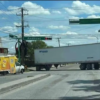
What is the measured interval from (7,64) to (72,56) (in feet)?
58.3

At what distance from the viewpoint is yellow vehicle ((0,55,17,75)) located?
1422 inches

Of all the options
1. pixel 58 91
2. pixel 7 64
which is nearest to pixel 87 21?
pixel 7 64

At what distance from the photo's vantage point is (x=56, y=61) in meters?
53.6

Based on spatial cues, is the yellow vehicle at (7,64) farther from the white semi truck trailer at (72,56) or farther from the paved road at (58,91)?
the paved road at (58,91)

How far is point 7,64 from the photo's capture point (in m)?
36.8

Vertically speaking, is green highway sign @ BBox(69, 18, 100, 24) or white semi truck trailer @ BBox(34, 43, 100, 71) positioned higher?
green highway sign @ BBox(69, 18, 100, 24)

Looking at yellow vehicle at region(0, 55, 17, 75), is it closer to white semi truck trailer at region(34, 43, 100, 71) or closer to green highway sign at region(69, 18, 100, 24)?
green highway sign at region(69, 18, 100, 24)

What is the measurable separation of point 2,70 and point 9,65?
1.34 meters

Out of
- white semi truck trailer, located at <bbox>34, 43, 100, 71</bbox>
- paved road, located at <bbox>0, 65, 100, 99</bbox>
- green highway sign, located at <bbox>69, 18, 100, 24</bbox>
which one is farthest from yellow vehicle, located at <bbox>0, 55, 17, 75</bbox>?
paved road, located at <bbox>0, 65, 100, 99</bbox>

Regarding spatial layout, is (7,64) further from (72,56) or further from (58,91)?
(58,91)

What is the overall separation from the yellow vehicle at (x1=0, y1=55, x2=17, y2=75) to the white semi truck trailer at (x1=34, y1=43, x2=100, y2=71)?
16.2m

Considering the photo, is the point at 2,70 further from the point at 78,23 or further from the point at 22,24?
the point at 22,24

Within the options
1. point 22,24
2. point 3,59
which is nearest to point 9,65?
point 3,59

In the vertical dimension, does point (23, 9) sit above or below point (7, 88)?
above
